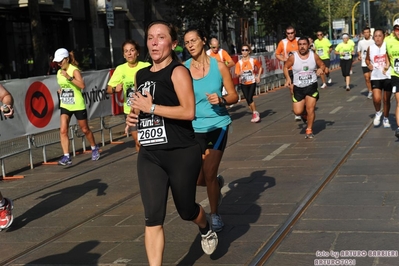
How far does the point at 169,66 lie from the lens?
16.4 ft

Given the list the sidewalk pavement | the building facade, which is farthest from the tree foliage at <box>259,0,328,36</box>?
the sidewalk pavement

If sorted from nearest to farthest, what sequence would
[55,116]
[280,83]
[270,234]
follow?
1. [270,234]
2. [55,116]
3. [280,83]

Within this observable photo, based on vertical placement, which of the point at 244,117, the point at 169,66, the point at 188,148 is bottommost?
the point at 244,117

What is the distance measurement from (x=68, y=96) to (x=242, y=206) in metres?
5.01

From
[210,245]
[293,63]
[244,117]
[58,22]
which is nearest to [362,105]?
[244,117]

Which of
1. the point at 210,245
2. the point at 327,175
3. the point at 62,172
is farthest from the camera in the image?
the point at 62,172

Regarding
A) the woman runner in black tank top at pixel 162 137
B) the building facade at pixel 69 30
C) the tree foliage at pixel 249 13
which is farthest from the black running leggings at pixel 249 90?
the tree foliage at pixel 249 13

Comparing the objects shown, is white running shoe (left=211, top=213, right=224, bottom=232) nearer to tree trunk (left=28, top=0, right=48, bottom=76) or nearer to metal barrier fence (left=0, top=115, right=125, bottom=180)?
metal barrier fence (left=0, top=115, right=125, bottom=180)

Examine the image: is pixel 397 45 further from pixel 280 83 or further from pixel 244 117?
pixel 280 83

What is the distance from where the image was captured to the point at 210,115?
21.8ft

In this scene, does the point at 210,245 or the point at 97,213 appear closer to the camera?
the point at 210,245

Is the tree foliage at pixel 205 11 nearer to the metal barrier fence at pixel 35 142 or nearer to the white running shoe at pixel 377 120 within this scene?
the metal barrier fence at pixel 35 142

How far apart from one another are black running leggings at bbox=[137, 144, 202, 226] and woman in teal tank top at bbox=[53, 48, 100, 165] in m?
6.62

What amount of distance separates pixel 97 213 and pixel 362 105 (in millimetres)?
11421
